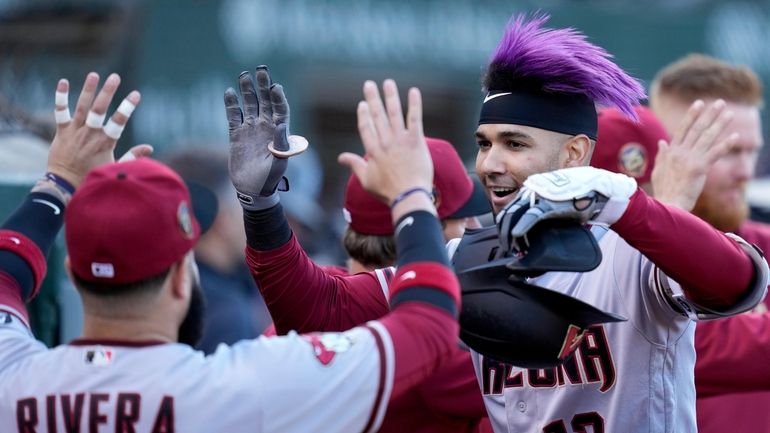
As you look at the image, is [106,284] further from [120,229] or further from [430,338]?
[430,338]

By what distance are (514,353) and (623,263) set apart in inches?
19.3

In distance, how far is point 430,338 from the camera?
239 centimetres

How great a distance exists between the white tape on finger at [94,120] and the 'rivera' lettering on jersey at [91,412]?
0.92 metres

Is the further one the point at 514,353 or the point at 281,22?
the point at 281,22

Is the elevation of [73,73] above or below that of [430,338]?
below

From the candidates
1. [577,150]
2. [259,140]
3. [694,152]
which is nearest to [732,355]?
[694,152]

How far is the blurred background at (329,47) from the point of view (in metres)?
8.73

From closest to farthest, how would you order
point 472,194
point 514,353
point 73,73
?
1. point 514,353
2. point 472,194
3. point 73,73

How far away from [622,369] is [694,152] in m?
0.94

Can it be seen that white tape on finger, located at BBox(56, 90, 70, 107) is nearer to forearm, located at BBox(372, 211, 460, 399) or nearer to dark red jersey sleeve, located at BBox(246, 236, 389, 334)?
dark red jersey sleeve, located at BBox(246, 236, 389, 334)

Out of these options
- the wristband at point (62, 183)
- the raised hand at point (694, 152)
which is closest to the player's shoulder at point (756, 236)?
the raised hand at point (694, 152)

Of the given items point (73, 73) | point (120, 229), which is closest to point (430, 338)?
point (120, 229)

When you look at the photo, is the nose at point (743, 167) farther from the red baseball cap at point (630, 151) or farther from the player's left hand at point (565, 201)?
the player's left hand at point (565, 201)

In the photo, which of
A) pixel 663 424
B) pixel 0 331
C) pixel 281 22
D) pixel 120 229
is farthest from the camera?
pixel 281 22
